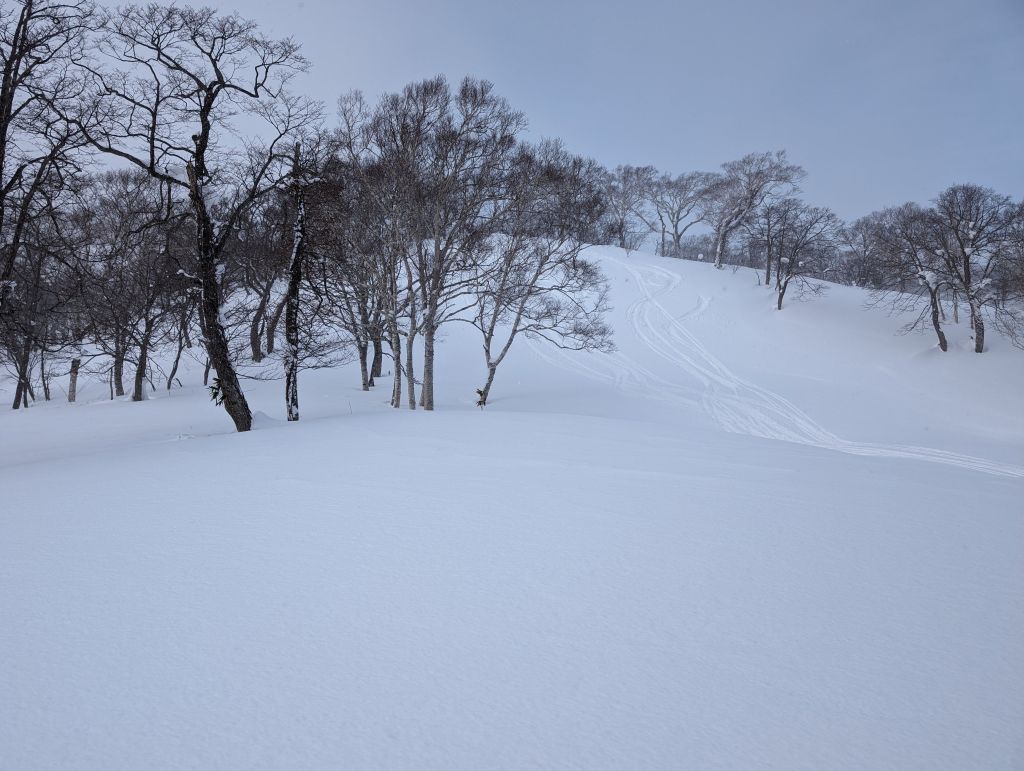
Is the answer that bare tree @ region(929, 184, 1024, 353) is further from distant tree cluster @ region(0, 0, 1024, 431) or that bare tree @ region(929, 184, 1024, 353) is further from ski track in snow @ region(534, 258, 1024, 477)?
ski track in snow @ region(534, 258, 1024, 477)

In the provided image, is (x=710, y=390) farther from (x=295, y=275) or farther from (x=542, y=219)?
(x=295, y=275)

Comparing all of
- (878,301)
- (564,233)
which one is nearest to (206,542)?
(564,233)

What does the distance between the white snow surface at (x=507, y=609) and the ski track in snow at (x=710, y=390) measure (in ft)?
22.5

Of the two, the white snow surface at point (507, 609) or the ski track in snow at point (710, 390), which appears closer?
the white snow surface at point (507, 609)

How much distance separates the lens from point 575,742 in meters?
1.63

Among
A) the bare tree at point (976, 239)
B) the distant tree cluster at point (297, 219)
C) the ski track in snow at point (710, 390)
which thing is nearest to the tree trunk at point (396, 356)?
the distant tree cluster at point (297, 219)

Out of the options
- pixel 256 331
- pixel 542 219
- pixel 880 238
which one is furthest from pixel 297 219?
pixel 880 238

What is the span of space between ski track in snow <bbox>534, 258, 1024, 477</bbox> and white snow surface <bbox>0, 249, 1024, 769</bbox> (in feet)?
22.5

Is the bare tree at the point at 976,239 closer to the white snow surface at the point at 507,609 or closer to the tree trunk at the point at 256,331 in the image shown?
the white snow surface at the point at 507,609

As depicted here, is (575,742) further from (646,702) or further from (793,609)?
(793,609)

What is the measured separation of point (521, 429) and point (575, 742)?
5.58 m

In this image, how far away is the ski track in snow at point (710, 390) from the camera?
579 inches

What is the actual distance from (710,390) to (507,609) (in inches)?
863

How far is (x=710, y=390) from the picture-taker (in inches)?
875
